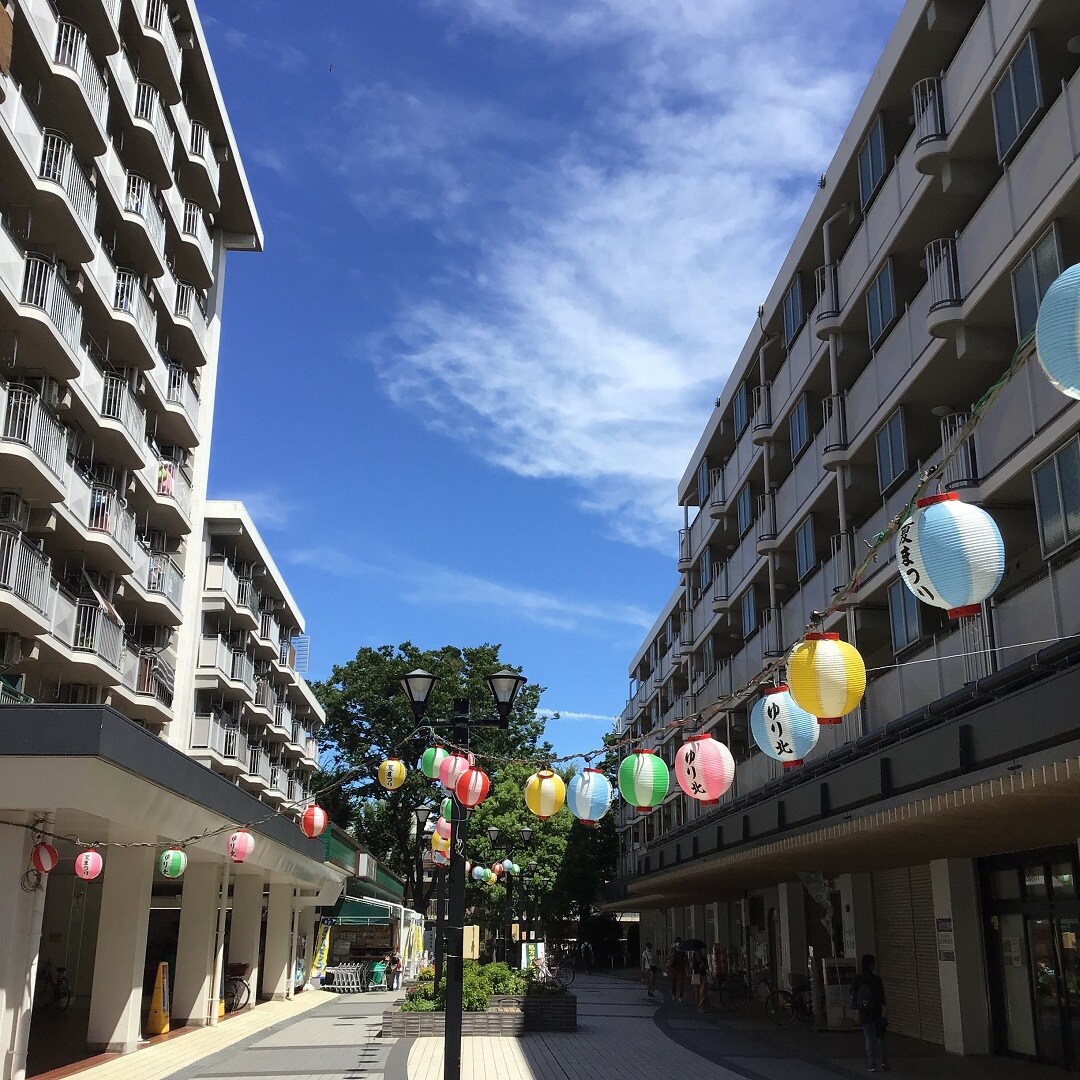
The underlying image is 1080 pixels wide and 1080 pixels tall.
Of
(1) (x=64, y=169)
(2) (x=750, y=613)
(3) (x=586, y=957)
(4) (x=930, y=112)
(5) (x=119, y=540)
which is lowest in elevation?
(3) (x=586, y=957)

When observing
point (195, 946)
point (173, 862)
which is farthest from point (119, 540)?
point (195, 946)

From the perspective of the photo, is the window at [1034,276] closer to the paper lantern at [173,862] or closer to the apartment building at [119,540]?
the apartment building at [119,540]

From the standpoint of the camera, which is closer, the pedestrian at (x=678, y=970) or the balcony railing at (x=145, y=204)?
the balcony railing at (x=145, y=204)

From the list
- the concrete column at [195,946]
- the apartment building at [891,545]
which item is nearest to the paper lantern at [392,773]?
the apartment building at [891,545]

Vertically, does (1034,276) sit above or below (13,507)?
above

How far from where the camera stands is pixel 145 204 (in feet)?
82.7

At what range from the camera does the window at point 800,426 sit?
26.5m

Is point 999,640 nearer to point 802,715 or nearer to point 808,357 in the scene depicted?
point 802,715

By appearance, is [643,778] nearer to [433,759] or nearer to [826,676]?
[826,676]

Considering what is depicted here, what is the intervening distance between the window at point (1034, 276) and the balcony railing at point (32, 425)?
1634cm

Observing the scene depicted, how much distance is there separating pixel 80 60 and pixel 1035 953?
22903 mm

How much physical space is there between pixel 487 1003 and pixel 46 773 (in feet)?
39.6

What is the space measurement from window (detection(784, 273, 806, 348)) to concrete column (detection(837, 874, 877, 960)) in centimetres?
1296

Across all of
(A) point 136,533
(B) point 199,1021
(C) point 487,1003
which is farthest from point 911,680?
(A) point 136,533
